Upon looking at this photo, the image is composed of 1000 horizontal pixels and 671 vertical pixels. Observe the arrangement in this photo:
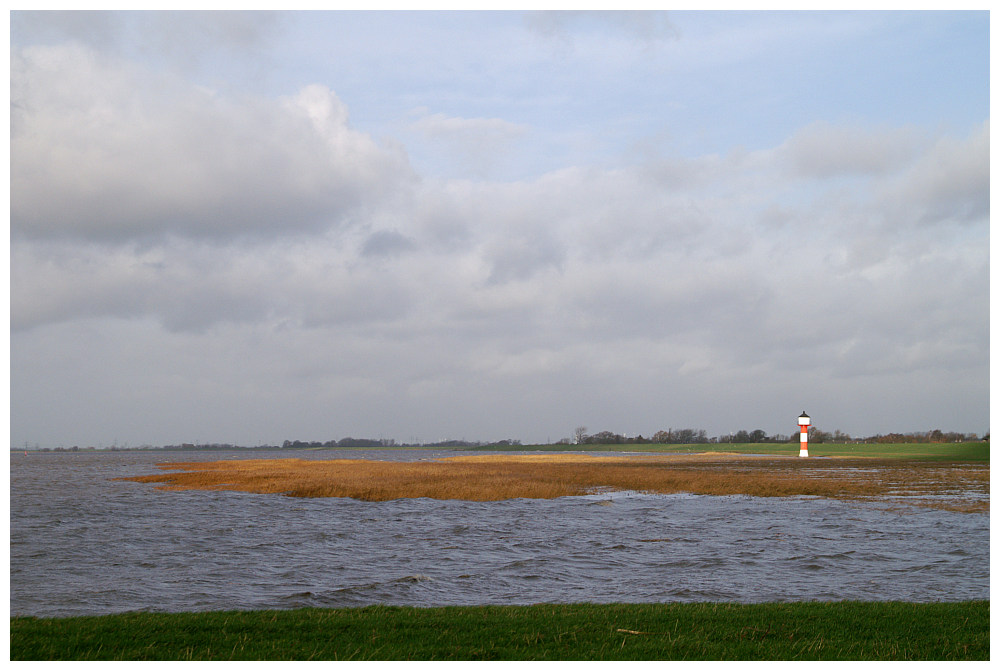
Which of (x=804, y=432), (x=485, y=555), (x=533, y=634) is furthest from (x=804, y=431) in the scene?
(x=533, y=634)

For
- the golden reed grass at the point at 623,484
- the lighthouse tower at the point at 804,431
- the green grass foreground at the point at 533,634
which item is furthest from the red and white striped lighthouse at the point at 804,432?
the green grass foreground at the point at 533,634

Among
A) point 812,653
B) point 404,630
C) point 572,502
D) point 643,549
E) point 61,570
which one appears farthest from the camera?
point 572,502

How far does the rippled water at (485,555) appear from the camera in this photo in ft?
53.5

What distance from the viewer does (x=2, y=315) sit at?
740 cm

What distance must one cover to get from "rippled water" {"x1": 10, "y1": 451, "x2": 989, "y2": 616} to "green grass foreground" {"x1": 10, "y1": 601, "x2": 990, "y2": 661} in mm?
3792

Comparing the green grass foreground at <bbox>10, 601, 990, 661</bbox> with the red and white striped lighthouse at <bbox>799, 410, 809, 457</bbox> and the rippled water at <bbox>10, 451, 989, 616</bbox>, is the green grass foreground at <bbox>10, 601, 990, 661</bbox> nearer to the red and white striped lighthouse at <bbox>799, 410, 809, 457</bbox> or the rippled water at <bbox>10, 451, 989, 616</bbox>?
the rippled water at <bbox>10, 451, 989, 616</bbox>

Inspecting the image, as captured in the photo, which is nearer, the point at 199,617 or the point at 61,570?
the point at 199,617

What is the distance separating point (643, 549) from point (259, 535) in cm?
1322

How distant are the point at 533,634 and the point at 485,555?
12.1 metres

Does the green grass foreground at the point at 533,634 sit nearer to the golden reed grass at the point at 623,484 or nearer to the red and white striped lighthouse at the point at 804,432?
the golden reed grass at the point at 623,484

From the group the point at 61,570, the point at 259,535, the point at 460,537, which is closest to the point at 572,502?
the point at 460,537

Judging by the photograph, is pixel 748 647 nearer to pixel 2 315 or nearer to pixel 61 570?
pixel 2 315

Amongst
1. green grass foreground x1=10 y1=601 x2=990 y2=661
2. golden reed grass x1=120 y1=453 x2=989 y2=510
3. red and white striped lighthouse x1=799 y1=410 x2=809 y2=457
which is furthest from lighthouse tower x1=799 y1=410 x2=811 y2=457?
green grass foreground x1=10 y1=601 x2=990 y2=661

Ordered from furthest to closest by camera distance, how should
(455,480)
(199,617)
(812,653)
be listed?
(455,480) < (199,617) < (812,653)
